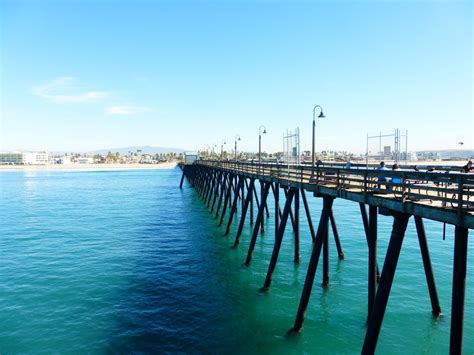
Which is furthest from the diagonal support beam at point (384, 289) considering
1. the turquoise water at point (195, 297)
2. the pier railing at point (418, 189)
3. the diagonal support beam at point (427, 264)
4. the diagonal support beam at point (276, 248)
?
the diagonal support beam at point (276, 248)

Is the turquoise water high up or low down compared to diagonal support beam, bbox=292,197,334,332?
down

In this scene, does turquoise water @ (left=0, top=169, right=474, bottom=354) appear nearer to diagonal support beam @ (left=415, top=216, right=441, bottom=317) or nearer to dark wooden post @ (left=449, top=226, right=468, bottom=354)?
diagonal support beam @ (left=415, top=216, right=441, bottom=317)

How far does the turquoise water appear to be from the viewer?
11.1 metres

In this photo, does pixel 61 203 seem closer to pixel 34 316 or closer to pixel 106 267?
pixel 106 267

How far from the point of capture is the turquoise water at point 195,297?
1111 cm

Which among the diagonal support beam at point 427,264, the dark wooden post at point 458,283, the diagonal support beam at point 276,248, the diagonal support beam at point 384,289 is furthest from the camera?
the diagonal support beam at point 276,248

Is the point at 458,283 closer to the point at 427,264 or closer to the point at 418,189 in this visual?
the point at 418,189

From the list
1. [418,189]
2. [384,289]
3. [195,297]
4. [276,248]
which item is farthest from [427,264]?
[195,297]

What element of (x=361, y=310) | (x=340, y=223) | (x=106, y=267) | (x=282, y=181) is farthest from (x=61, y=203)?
(x=361, y=310)

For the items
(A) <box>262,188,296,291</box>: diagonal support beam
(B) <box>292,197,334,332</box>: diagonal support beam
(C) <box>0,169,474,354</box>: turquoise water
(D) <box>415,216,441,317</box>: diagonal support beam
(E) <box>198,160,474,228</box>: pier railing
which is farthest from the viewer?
(A) <box>262,188,296,291</box>: diagonal support beam

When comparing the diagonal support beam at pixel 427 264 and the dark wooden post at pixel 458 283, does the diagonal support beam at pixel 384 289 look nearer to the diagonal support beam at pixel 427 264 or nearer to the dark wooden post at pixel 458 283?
the dark wooden post at pixel 458 283

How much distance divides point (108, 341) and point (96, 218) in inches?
1035

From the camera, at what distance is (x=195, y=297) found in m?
14.5

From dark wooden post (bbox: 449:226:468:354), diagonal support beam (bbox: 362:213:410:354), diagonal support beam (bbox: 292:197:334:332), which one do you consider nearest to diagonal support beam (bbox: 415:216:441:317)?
diagonal support beam (bbox: 292:197:334:332)
